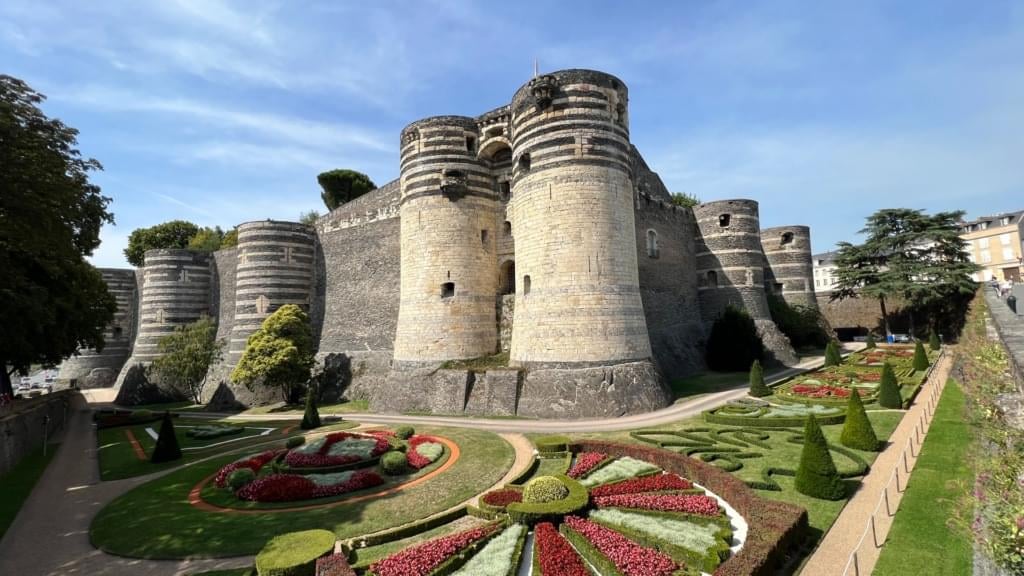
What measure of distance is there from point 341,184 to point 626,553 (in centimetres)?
6333

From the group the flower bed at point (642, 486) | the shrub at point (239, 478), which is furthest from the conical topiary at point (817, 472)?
the shrub at point (239, 478)

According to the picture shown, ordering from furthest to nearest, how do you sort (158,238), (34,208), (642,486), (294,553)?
(158,238) < (34,208) < (642,486) < (294,553)

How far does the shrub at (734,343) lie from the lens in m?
34.3

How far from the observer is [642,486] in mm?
13117

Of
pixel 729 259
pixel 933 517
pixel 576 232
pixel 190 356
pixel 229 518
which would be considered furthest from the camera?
pixel 729 259

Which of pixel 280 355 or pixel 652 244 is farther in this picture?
pixel 652 244

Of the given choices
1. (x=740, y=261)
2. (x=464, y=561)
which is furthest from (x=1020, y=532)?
(x=740, y=261)

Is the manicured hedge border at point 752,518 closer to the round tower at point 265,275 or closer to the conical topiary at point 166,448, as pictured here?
the conical topiary at point 166,448

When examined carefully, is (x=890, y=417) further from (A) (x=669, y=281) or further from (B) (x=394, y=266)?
(B) (x=394, y=266)

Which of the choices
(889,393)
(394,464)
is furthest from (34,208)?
(889,393)

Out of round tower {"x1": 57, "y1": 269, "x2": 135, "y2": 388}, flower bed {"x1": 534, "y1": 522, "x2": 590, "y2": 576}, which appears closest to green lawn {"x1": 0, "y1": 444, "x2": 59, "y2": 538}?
flower bed {"x1": 534, "y1": 522, "x2": 590, "y2": 576}

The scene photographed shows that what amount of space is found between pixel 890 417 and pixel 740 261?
22690 mm

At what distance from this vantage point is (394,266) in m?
34.8

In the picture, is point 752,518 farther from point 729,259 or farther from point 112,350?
point 112,350
